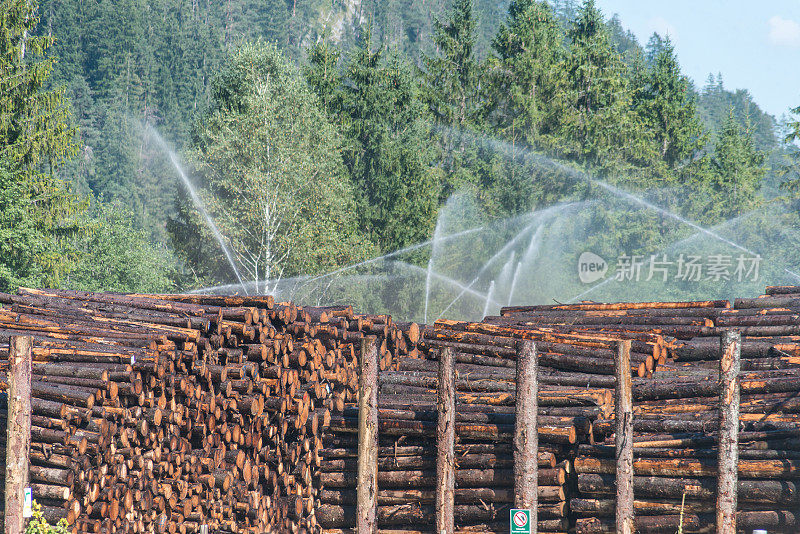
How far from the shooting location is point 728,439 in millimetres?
11445

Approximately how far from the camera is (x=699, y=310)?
17.4m

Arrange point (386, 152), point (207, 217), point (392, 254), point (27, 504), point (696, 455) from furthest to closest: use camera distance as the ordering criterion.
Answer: point (386, 152) → point (392, 254) → point (207, 217) → point (696, 455) → point (27, 504)

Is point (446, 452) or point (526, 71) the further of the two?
point (526, 71)

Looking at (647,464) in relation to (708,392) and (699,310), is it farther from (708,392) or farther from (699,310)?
(699,310)

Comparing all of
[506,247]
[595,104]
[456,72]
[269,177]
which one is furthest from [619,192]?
[269,177]

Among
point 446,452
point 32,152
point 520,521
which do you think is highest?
point 32,152

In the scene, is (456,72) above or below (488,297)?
above

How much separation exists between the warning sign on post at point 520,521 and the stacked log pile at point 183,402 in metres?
3.82

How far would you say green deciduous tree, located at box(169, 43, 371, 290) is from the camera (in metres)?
37.6

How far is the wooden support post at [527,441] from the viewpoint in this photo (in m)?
12.0

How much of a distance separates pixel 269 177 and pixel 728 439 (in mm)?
28313

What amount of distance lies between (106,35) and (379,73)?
250ft

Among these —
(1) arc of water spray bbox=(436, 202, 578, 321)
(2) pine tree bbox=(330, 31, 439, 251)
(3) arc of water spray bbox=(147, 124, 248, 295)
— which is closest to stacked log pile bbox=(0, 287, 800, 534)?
(3) arc of water spray bbox=(147, 124, 248, 295)

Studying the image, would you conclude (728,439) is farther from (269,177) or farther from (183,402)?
(269,177)
